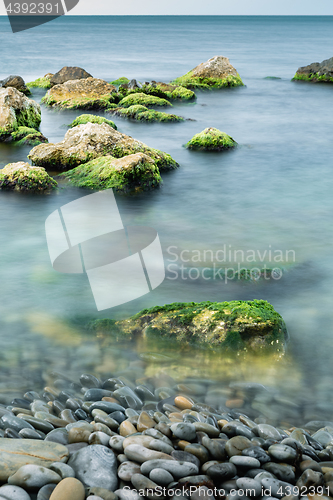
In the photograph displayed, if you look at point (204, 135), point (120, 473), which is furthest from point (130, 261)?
point (204, 135)

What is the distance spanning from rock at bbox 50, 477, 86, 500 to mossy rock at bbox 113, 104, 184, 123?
13210 millimetres

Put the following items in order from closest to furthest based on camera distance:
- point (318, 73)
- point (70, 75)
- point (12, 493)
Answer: point (12, 493) → point (70, 75) → point (318, 73)

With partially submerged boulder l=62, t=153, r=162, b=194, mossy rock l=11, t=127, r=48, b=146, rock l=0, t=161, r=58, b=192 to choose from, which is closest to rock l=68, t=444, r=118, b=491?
partially submerged boulder l=62, t=153, r=162, b=194

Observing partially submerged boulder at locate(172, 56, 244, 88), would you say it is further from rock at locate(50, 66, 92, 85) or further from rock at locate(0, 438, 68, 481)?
rock at locate(0, 438, 68, 481)

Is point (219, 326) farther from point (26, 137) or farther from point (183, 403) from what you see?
point (26, 137)

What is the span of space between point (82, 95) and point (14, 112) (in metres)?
5.72

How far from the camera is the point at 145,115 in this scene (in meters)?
14.8

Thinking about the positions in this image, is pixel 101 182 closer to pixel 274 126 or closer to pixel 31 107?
pixel 31 107

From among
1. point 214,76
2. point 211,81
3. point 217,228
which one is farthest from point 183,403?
point 214,76

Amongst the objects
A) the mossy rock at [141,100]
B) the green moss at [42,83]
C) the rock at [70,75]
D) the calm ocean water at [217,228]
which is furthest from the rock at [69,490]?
the green moss at [42,83]

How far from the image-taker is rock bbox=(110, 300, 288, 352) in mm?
4113

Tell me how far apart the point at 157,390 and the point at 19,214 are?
4.81 meters

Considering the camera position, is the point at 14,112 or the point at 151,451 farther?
the point at 14,112

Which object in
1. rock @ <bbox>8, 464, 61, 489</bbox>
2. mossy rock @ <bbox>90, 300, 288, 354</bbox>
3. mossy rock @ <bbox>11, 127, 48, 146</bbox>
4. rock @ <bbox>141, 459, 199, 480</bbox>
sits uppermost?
mossy rock @ <bbox>11, 127, 48, 146</bbox>
